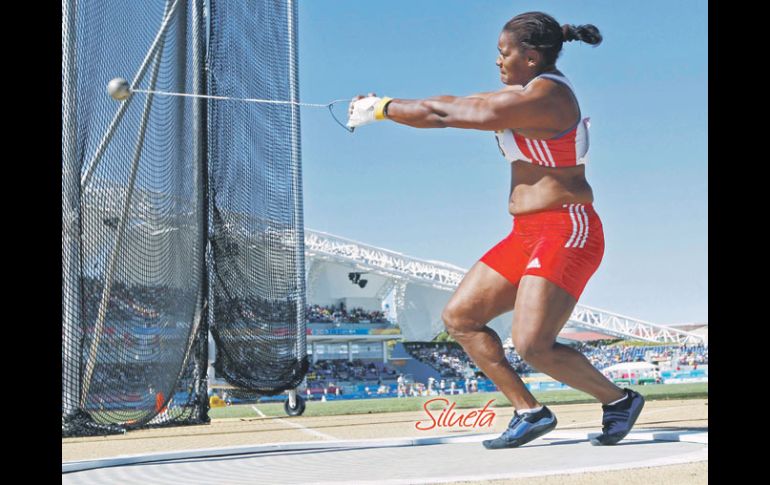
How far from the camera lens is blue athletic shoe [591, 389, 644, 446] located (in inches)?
169

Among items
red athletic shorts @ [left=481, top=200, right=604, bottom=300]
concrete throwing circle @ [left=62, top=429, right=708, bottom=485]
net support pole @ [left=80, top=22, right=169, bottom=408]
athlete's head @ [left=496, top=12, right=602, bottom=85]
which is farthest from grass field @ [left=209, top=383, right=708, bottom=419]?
athlete's head @ [left=496, top=12, right=602, bottom=85]

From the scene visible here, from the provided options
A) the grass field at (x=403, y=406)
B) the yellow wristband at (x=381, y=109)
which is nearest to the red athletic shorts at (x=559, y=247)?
the yellow wristband at (x=381, y=109)

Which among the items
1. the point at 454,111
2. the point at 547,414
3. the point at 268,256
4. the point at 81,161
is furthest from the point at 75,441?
the point at 454,111

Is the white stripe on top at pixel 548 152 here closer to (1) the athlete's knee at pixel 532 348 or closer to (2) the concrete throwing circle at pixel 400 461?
(1) the athlete's knee at pixel 532 348

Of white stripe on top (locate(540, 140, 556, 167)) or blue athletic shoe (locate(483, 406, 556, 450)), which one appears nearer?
white stripe on top (locate(540, 140, 556, 167))

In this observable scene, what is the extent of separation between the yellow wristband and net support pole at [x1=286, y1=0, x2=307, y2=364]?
3.91m

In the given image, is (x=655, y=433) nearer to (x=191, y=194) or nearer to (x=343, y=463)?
(x=343, y=463)

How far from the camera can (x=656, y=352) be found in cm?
Answer: 2333

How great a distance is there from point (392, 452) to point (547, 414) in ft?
3.90

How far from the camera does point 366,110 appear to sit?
13.0 ft

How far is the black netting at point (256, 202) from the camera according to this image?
716 cm

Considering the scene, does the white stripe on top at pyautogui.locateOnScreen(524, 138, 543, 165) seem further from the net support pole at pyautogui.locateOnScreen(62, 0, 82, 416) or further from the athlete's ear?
the net support pole at pyautogui.locateOnScreen(62, 0, 82, 416)

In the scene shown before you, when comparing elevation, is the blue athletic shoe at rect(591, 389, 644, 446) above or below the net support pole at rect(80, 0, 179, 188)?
below

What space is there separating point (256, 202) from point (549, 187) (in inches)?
154
